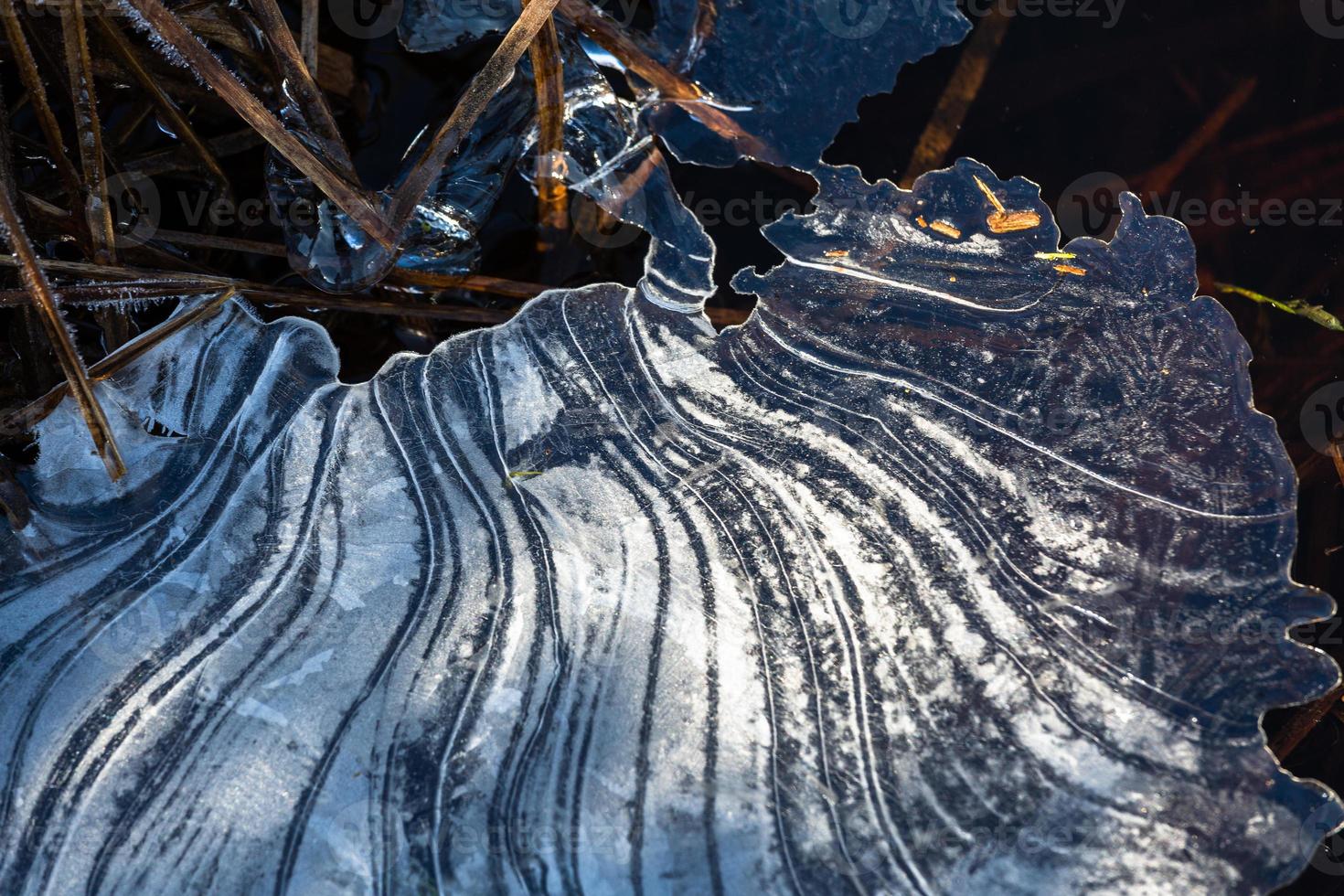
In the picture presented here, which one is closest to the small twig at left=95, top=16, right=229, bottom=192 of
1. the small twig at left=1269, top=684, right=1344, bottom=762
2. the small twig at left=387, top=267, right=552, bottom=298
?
the small twig at left=387, top=267, right=552, bottom=298

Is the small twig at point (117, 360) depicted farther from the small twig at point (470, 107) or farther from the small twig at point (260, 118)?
the small twig at point (470, 107)

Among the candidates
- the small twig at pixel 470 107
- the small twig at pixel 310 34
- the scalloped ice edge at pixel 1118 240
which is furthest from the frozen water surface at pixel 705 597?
the small twig at pixel 310 34

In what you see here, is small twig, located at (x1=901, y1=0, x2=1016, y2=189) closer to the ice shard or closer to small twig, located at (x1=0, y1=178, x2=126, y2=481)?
the ice shard

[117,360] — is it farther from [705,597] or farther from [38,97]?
[705,597]

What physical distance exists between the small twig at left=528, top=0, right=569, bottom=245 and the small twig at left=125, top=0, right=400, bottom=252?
356mm

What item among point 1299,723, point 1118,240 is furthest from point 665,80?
point 1299,723

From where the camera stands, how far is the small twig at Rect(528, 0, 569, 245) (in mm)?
2006

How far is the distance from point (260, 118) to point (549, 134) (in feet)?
2.00

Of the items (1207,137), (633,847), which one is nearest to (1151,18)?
(1207,137)

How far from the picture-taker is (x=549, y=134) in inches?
82.6

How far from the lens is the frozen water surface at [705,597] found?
165 centimetres

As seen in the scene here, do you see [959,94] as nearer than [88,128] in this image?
No

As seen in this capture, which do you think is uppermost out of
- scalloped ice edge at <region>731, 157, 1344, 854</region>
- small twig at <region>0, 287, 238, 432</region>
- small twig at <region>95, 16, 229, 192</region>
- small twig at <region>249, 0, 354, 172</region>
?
scalloped ice edge at <region>731, 157, 1344, 854</region>

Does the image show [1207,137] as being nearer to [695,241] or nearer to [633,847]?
[695,241]
